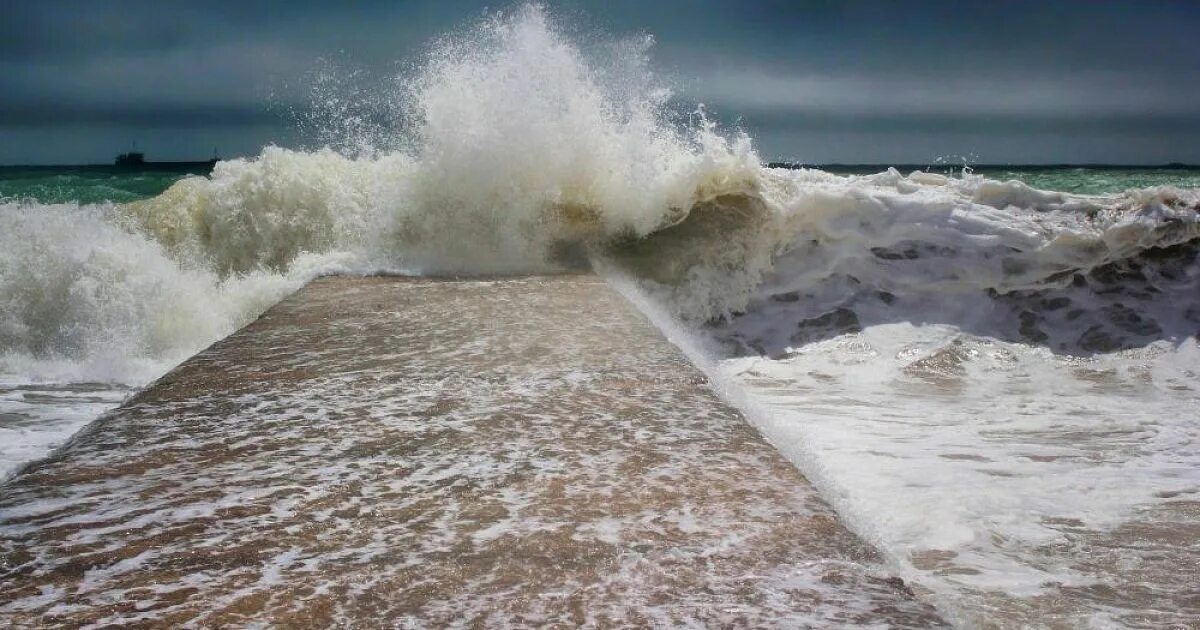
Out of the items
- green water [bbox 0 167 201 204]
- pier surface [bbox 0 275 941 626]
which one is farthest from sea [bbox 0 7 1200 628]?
green water [bbox 0 167 201 204]

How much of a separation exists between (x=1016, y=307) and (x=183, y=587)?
6063 mm

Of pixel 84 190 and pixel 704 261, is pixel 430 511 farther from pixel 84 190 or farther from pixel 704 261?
pixel 84 190

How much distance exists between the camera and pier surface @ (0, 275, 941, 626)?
140 centimetres

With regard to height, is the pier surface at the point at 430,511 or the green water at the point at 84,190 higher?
the green water at the point at 84,190

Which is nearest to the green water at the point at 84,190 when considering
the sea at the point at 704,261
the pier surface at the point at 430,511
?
the sea at the point at 704,261

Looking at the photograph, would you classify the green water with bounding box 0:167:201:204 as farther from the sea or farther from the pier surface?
the pier surface

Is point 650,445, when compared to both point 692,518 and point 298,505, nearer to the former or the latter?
point 692,518

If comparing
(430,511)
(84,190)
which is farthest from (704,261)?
(84,190)

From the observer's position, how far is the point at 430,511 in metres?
1.76

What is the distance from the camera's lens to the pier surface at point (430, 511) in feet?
4.59

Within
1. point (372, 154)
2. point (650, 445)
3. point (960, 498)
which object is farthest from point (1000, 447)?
point (372, 154)

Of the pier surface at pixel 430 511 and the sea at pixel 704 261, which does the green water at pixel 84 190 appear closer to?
the sea at pixel 704 261

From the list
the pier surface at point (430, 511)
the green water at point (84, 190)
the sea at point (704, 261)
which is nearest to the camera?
the pier surface at point (430, 511)

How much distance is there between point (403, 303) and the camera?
4383 mm
